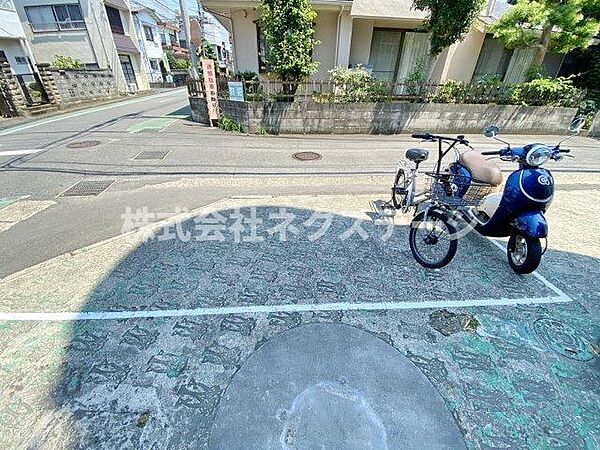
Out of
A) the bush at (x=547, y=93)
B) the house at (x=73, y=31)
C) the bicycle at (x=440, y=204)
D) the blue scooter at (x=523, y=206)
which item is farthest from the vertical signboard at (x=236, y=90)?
the house at (x=73, y=31)

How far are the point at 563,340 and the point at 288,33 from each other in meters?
8.71

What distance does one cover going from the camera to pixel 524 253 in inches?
116

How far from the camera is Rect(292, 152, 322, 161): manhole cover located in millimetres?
6914

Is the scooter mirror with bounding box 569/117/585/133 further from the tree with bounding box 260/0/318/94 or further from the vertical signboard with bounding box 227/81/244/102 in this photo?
the vertical signboard with bounding box 227/81/244/102

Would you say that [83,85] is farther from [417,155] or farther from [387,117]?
[417,155]

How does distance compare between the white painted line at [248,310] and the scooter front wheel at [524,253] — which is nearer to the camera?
the white painted line at [248,310]

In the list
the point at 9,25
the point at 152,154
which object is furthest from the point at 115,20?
the point at 152,154

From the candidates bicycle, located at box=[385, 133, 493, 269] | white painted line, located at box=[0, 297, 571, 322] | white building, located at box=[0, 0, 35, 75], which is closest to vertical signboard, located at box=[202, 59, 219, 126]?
bicycle, located at box=[385, 133, 493, 269]

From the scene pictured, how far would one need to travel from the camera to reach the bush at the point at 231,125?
901cm

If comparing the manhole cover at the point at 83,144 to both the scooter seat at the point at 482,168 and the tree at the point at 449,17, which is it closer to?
the scooter seat at the point at 482,168

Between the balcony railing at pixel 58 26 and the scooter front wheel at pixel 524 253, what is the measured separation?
1083 inches

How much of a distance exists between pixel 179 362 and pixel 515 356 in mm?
2659

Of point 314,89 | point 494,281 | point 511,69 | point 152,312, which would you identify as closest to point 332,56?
Answer: point 314,89

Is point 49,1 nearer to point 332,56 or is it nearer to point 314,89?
point 332,56
